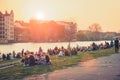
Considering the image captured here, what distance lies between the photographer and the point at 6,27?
150 meters

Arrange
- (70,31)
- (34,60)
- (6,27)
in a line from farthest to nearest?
(6,27) < (70,31) < (34,60)

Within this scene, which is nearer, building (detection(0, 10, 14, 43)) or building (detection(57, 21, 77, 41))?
building (detection(0, 10, 14, 43))

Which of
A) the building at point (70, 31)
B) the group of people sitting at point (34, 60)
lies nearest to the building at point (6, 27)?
the building at point (70, 31)

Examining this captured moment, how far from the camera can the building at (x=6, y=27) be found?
468 ft

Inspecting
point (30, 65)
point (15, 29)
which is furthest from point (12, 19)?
point (30, 65)

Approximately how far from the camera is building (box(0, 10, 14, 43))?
5615 inches

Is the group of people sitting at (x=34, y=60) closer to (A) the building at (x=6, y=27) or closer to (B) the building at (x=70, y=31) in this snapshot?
(B) the building at (x=70, y=31)

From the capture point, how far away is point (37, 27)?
16212cm

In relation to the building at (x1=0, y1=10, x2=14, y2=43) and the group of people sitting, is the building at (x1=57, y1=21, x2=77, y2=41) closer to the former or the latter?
the building at (x1=0, y1=10, x2=14, y2=43)

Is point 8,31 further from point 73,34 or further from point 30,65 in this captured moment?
point 30,65

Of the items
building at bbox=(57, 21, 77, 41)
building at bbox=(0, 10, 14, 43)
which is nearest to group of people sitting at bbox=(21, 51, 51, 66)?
building at bbox=(57, 21, 77, 41)

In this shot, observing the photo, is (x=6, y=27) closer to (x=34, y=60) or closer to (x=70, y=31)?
(x=70, y=31)

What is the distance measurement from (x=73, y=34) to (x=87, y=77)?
13157 centimetres

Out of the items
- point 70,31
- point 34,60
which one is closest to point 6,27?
point 70,31
